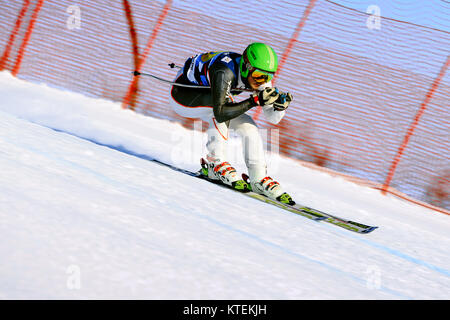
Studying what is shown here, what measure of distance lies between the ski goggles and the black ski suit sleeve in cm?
16

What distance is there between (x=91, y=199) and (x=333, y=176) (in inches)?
146

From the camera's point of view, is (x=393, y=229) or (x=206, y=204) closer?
(x=206, y=204)

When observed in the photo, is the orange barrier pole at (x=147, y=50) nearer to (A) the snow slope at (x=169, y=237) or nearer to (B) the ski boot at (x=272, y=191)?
(A) the snow slope at (x=169, y=237)

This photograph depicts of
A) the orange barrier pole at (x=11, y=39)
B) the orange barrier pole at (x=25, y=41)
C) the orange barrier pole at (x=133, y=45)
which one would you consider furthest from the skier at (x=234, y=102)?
the orange barrier pole at (x=11, y=39)

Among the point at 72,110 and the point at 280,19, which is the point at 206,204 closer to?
the point at 72,110

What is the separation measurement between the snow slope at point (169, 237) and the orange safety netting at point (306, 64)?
3.25 feet

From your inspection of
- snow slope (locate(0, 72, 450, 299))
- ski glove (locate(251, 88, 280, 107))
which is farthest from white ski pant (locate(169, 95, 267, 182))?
ski glove (locate(251, 88, 280, 107))

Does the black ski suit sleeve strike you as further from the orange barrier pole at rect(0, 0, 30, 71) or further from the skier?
the orange barrier pole at rect(0, 0, 30, 71)

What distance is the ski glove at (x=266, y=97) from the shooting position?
12.4ft

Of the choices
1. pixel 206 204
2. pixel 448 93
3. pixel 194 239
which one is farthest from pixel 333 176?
pixel 194 239

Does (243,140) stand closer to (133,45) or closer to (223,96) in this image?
(223,96)

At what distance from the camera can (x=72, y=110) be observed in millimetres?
6340

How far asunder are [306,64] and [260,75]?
3.03 m

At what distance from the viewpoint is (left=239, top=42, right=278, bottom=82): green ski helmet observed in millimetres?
3795
